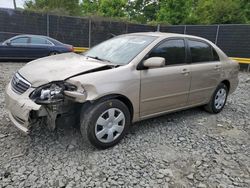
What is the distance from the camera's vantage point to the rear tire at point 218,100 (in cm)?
475

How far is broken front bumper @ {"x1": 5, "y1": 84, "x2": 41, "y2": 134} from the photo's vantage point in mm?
2764

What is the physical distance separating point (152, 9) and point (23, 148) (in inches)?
1218

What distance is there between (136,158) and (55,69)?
155 cm

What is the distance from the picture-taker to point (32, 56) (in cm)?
988

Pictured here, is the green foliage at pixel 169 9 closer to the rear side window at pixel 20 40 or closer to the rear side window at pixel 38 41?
the rear side window at pixel 38 41

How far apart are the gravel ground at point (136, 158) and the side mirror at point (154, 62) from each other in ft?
3.56

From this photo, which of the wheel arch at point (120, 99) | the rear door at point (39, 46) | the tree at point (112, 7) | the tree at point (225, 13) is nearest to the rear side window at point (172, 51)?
the wheel arch at point (120, 99)

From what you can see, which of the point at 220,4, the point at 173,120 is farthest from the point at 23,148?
the point at 220,4

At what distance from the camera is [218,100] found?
4.88 m

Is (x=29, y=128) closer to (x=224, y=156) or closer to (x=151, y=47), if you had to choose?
(x=151, y=47)

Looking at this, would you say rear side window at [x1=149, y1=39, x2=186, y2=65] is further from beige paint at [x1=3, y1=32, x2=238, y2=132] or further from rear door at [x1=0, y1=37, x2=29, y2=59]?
rear door at [x1=0, y1=37, x2=29, y2=59]

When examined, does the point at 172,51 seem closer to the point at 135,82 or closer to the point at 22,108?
the point at 135,82

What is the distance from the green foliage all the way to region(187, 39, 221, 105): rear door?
13.8m

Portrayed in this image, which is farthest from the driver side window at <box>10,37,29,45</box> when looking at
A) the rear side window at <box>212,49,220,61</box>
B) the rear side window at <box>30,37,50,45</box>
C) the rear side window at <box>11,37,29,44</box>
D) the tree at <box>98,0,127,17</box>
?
the tree at <box>98,0,127,17</box>
